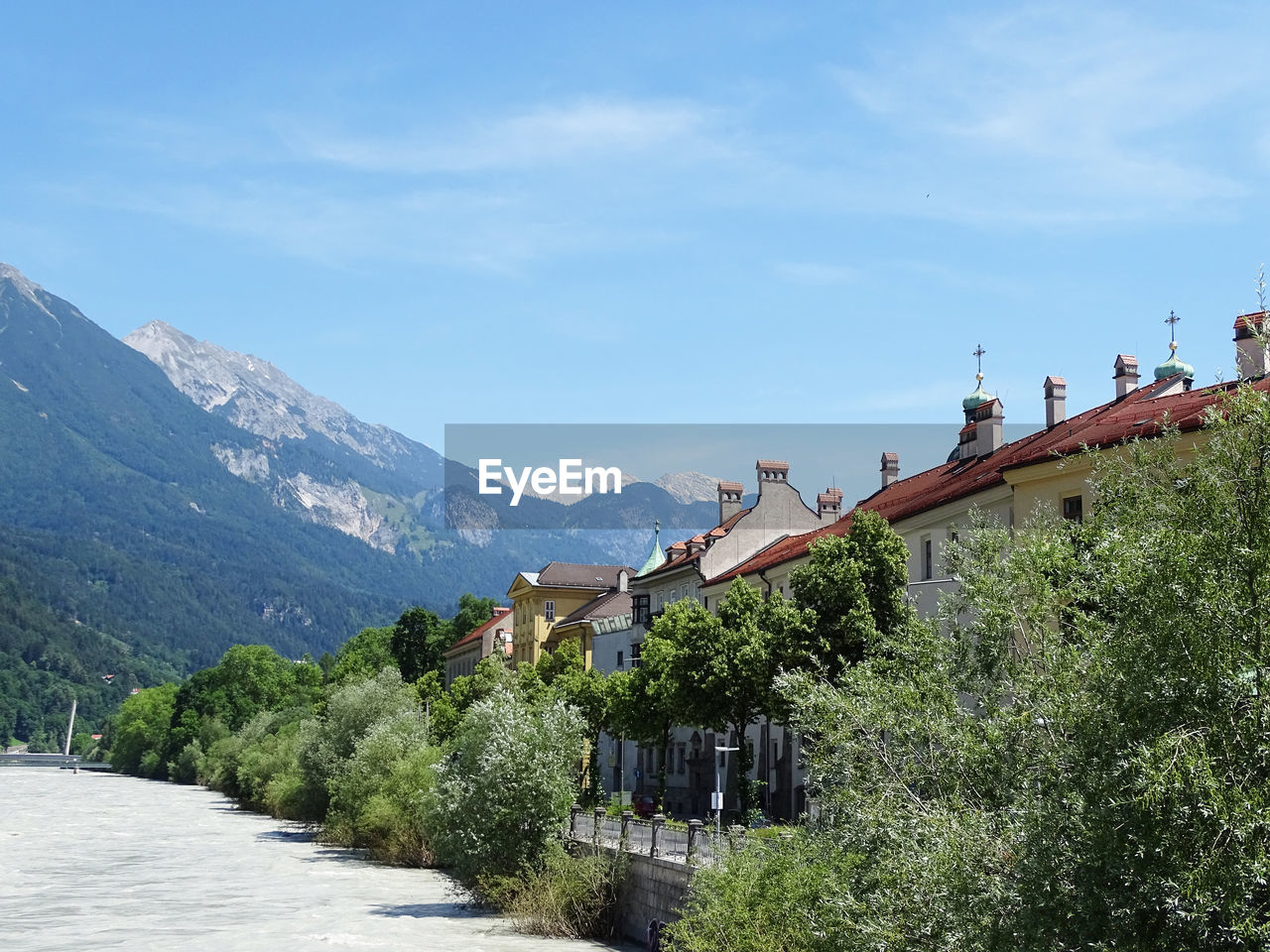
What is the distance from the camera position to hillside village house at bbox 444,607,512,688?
125 meters

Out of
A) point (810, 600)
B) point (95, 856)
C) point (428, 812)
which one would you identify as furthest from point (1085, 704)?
point (95, 856)

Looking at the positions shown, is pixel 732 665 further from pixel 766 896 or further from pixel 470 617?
pixel 470 617

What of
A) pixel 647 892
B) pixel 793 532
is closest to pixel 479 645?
pixel 793 532

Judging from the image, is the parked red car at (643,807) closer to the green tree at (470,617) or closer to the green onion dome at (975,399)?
the green onion dome at (975,399)

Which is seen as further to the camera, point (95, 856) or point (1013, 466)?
point (95, 856)

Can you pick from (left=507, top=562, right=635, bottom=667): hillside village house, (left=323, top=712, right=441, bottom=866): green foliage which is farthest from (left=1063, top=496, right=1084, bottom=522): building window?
(left=507, top=562, right=635, bottom=667): hillside village house

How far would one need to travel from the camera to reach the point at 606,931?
133 feet

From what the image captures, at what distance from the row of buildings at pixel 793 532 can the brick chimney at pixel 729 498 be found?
82mm

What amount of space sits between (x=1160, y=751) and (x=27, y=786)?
159470 mm

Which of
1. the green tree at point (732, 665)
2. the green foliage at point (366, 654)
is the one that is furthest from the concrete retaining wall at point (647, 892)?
the green foliage at point (366, 654)

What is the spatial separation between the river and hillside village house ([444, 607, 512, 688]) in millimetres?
35372

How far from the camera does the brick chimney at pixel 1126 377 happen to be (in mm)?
47250

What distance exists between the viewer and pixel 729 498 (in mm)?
84812

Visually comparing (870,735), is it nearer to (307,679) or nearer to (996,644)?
(996,644)
